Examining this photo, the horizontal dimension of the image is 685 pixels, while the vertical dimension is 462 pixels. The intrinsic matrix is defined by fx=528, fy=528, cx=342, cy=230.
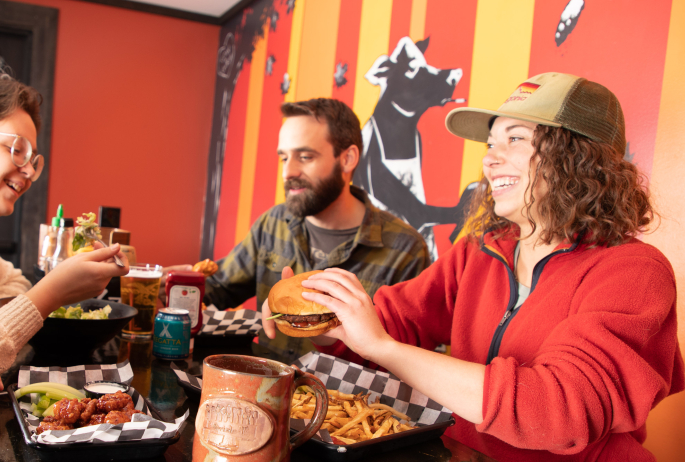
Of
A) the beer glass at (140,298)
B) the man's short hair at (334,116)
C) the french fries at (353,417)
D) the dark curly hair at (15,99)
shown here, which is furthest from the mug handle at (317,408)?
the man's short hair at (334,116)

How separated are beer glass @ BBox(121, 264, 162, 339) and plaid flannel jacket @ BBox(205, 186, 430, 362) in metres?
0.47

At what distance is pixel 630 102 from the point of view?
1756 mm

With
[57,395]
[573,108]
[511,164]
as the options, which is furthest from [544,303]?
[57,395]

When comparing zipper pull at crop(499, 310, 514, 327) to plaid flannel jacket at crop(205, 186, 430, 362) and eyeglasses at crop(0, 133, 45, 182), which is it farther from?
eyeglasses at crop(0, 133, 45, 182)

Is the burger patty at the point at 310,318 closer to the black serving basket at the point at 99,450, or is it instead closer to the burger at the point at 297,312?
the burger at the point at 297,312

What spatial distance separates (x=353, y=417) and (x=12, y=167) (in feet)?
4.42

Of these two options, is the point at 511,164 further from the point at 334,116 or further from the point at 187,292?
the point at 334,116

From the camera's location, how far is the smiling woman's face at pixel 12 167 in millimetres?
1653

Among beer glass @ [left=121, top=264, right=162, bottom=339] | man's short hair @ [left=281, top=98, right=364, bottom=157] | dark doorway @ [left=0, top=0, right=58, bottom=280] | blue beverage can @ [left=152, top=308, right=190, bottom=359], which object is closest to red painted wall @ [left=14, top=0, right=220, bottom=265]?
dark doorway @ [left=0, top=0, right=58, bottom=280]

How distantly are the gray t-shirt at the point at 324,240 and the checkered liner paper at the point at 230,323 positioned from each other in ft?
2.38

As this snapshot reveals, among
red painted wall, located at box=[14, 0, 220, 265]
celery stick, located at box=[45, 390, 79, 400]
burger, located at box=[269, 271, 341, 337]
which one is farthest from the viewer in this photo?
red painted wall, located at box=[14, 0, 220, 265]

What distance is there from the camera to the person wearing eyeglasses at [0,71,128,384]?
1.15m

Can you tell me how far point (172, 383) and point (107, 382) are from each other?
211mm

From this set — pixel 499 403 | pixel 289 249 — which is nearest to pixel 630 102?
pixel 499 403
